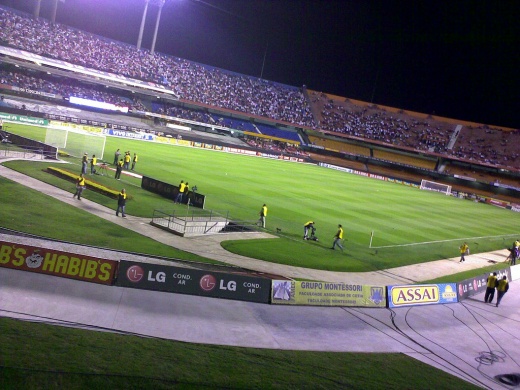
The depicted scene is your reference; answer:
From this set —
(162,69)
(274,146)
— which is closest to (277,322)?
(162,69)

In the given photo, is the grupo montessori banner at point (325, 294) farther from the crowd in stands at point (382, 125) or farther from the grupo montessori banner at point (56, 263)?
the crowd in stands at point (382, 125)

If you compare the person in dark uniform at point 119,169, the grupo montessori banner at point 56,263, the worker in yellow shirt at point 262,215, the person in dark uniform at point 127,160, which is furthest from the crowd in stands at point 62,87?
the grupo montessori banner at point 56,263

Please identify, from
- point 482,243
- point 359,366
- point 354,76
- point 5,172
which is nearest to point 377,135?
point 354,76

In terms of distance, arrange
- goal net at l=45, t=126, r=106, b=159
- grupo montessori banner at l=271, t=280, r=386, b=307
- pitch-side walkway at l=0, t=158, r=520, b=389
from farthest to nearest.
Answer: goal net at l=45, t=126, r=106, b=159
grupo montessori banner at l=271, t=280, r=386, b=307
pitch-side walkway at l=0, t=158, r=520, b=389

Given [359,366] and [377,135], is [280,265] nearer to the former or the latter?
[359,366]

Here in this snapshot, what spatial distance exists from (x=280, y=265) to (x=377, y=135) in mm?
85822

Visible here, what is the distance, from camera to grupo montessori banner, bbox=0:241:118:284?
15.7 meters

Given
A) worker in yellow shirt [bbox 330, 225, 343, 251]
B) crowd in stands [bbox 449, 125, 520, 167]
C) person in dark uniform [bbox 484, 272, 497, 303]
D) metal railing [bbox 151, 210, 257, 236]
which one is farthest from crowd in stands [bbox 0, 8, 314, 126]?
person in dark uniform [bbox 484, 272, 497, 303]

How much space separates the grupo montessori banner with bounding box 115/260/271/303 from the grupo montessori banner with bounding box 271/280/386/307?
22.4 inches

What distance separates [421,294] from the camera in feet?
70.7

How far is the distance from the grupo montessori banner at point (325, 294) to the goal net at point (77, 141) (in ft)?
98.8

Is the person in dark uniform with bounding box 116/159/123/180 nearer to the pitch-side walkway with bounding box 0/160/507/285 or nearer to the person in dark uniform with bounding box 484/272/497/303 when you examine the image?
the pitch-side walkway with bounding box 0/160/507/285

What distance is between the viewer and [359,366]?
46.3 feet

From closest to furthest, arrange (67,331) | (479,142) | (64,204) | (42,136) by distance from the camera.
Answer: (67,331) → (64,204) → (42,136) → (479,142)
